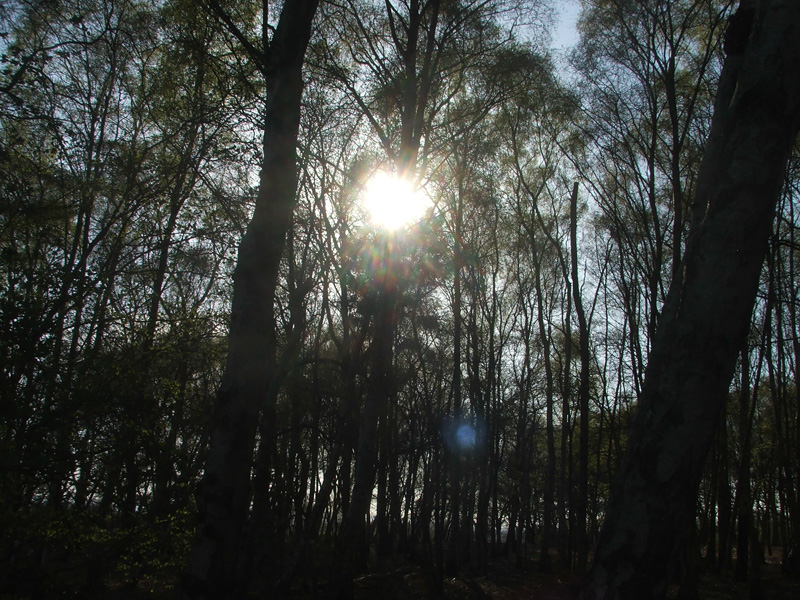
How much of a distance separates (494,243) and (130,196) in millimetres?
13733

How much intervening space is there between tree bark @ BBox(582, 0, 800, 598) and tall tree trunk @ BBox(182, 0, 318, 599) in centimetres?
245

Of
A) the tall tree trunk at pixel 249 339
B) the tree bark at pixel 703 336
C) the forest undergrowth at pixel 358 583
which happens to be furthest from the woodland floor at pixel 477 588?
the tree bark at pixel 703 336

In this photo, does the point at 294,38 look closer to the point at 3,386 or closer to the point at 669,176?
the point at 3,386

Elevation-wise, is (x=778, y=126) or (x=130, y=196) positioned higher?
(x=130, y=196)

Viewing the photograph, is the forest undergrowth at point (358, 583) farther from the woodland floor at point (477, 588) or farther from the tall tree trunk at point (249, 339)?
the tall tree trunk at point (249, 339)

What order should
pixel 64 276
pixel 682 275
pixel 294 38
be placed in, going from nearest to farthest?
pixel 682 275
pixel 294 38
pixel 64 276

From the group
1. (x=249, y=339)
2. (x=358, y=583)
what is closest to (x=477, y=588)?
(x=358, y=583)

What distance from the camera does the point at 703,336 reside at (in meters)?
2.65

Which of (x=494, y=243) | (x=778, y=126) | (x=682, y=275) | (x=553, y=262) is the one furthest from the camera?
(x=553, y=262)

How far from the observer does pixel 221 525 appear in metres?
3.91

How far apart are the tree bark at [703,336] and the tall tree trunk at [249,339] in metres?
2.45

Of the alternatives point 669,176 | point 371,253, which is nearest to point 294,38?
point 371,253

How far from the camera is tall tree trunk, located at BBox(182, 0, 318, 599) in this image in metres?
3.86

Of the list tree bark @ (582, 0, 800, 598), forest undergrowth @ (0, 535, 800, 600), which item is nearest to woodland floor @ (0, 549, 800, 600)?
forest undergrowth @ (0, 535, 800, 600)
